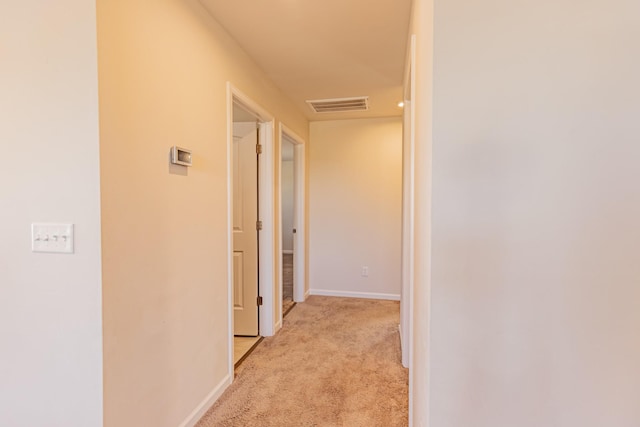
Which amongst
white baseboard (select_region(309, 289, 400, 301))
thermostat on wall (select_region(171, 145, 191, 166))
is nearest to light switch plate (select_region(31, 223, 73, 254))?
thermostat on wall (select_region(171, 145, 191, 166))

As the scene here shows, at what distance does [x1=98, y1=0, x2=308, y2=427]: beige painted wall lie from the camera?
1.24 m

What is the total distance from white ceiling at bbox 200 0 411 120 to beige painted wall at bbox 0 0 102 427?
907 mm

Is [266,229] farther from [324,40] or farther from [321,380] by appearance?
[324,40]

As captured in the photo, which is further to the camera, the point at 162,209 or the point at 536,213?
the point at 162,209

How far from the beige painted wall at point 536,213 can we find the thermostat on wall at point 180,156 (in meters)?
1.27

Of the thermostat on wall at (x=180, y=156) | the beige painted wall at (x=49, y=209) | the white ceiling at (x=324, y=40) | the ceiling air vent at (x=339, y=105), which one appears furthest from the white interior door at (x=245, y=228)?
the beige painted wall at (x=49, y=209)

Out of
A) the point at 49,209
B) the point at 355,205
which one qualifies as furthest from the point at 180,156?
the point at 355,205

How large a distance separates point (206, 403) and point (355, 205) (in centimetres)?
291

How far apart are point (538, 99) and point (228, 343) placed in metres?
2.15

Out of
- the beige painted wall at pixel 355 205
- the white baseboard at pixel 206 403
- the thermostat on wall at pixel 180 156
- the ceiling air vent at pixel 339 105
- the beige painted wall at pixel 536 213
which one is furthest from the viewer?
the beige painted wall at pixel 355 205

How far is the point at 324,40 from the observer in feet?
→ 7.14

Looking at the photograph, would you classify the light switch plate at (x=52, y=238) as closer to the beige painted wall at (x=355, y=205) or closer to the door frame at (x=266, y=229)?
the door frame at (x=266, y=229)

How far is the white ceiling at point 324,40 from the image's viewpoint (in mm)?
1821

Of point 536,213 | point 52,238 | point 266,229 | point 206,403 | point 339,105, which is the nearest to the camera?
point 536,213
